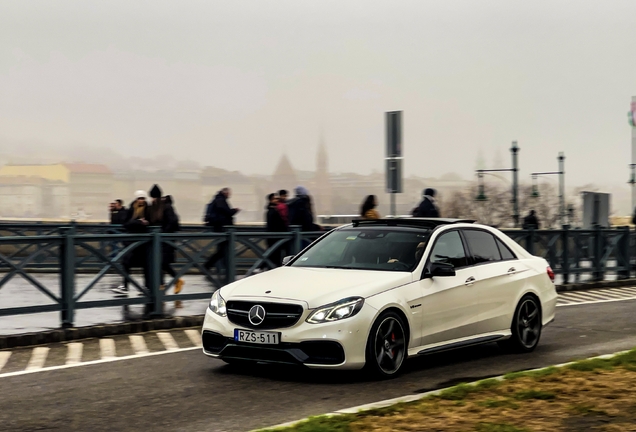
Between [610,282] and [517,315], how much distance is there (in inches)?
504

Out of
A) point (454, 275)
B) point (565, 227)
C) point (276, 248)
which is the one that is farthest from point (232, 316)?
point (565, 227)

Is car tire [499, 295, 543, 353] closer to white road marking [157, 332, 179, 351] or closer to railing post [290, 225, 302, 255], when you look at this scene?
white road marking [157, 332, 179, 351]

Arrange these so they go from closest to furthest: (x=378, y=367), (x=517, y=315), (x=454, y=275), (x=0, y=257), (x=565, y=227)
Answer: (x=378, y=367), (x=454, y=275), (x=517, y=315), (x=0, y=257), (x=565, y=227)

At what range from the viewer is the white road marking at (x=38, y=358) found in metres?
9.89

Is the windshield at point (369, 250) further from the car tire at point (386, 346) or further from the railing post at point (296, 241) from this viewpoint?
the railing post at point (296, 241)

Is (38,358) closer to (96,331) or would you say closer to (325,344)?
(96,331)

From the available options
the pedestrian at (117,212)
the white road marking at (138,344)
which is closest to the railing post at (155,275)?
the white road marking at (138,344)

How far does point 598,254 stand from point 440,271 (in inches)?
588

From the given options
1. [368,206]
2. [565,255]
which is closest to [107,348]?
[368,206]

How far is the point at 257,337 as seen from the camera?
839 centimetres

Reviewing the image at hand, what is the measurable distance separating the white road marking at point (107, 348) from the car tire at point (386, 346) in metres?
3.42

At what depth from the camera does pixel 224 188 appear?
1998 cm

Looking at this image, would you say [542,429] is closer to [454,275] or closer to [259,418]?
[259,418]

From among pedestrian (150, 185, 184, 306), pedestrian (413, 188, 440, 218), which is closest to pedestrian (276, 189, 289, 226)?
pedestrian (150, 185, 184, 306)
